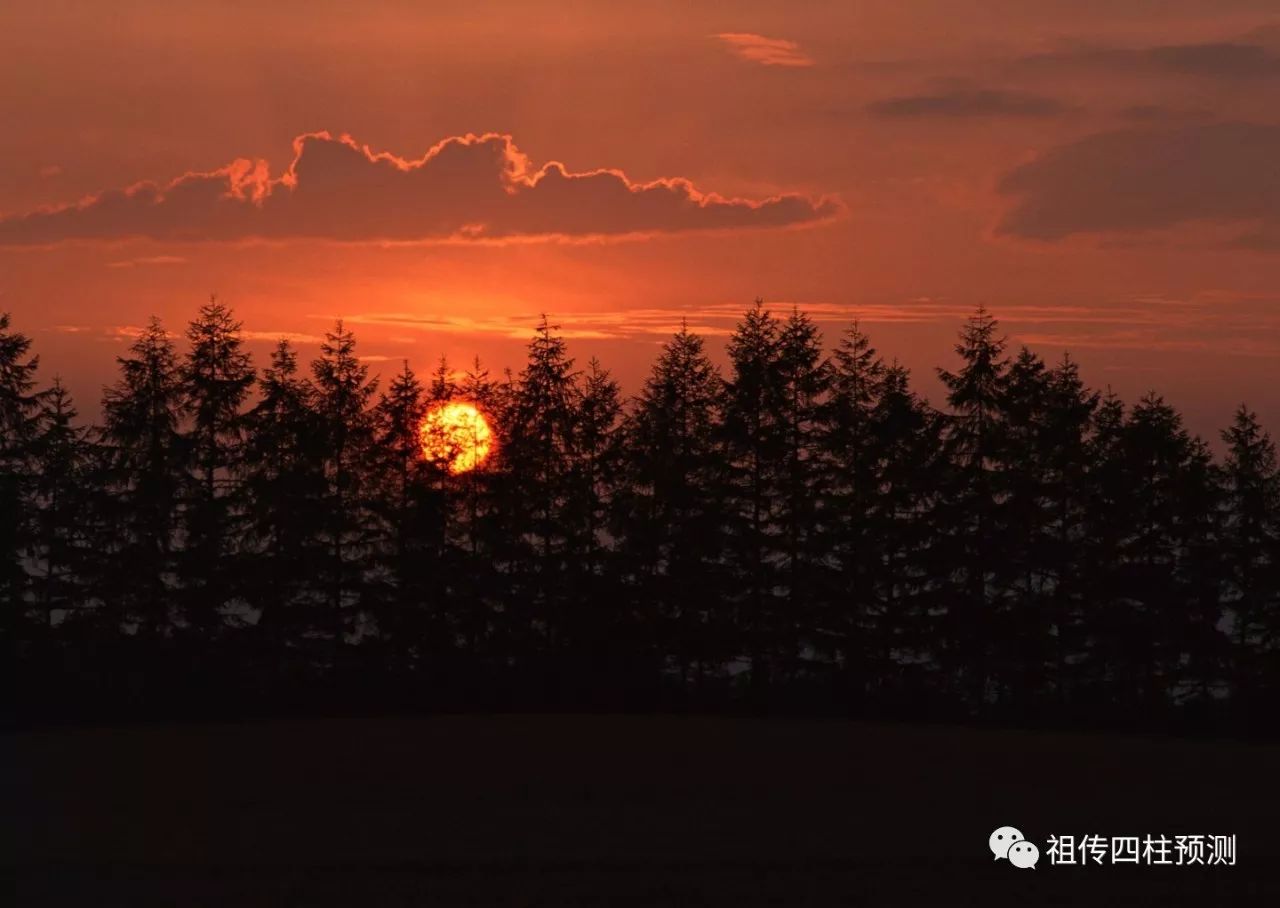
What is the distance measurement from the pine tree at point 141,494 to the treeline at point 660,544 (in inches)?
3.5

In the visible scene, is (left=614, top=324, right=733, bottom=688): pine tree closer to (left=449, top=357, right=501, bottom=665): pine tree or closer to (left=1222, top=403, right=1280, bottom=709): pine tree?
(left=449, top=357, right=501, bottom=665): pine tree

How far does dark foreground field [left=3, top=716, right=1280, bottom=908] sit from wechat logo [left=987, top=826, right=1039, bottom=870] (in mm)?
270

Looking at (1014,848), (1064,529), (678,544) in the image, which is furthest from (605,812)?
(1064,529)

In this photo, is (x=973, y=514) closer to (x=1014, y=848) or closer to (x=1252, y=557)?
(x=1252, y=557)

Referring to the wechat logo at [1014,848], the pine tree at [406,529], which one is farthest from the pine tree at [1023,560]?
the wechat logo at [1014,848]

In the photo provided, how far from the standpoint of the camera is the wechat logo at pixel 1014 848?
21.3m

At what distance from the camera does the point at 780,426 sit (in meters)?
52.2

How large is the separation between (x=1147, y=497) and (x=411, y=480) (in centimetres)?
2525

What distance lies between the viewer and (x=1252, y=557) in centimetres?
5378

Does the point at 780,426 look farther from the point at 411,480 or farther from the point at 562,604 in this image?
the point at 411,480

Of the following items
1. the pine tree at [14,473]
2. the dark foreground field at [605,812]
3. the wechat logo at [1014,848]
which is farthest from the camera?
the pine tree at [14,473]

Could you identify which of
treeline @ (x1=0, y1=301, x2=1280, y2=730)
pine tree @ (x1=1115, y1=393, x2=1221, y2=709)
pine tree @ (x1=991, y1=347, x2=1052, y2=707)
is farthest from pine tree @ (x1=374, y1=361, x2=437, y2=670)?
pine tree @ (x1=1115, y1=393, x2=1221, y2=709)

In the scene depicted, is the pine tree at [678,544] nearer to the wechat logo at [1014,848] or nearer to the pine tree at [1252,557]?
the pine tree at [1252,557]

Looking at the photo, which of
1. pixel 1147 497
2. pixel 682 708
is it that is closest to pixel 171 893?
pixel 682 708
